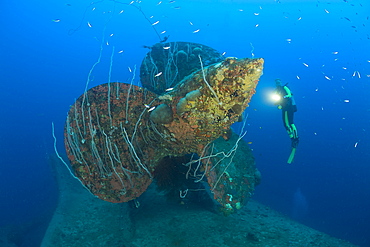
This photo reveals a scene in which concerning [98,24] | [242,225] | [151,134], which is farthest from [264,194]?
[98,24]

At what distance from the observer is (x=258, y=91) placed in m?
56.3

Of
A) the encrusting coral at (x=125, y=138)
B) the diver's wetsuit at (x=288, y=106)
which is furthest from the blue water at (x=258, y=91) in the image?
the diver's wetsuit at (x=288, y=106)

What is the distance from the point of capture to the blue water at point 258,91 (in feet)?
59.7

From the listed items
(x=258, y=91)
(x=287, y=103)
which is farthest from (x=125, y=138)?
(x=258, y=91)

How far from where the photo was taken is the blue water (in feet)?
59.7

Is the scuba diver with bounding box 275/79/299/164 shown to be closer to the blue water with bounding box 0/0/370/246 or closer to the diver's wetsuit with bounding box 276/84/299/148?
the diver's wetsuit with bounding box 276/84/299/148

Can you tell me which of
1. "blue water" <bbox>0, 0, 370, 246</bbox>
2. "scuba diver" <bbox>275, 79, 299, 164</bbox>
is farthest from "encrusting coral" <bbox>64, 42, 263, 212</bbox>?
"scuba diver" <bbox>275, 79, 299, 164</bbox>

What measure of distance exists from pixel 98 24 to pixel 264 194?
138015mm

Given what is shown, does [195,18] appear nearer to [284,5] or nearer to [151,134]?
[284,5]

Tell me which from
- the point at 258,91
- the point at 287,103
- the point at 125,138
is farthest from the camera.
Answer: the point at 258,91

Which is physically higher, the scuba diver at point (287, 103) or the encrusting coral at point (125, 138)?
the scuba diver at point (287, 103)

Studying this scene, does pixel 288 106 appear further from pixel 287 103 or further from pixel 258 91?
pixel 258 91

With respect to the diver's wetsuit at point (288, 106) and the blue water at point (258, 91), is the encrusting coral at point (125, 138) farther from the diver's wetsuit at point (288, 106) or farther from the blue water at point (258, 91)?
the diver's wetsuit at point (288, 106)

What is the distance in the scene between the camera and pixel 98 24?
12225 centimetres
